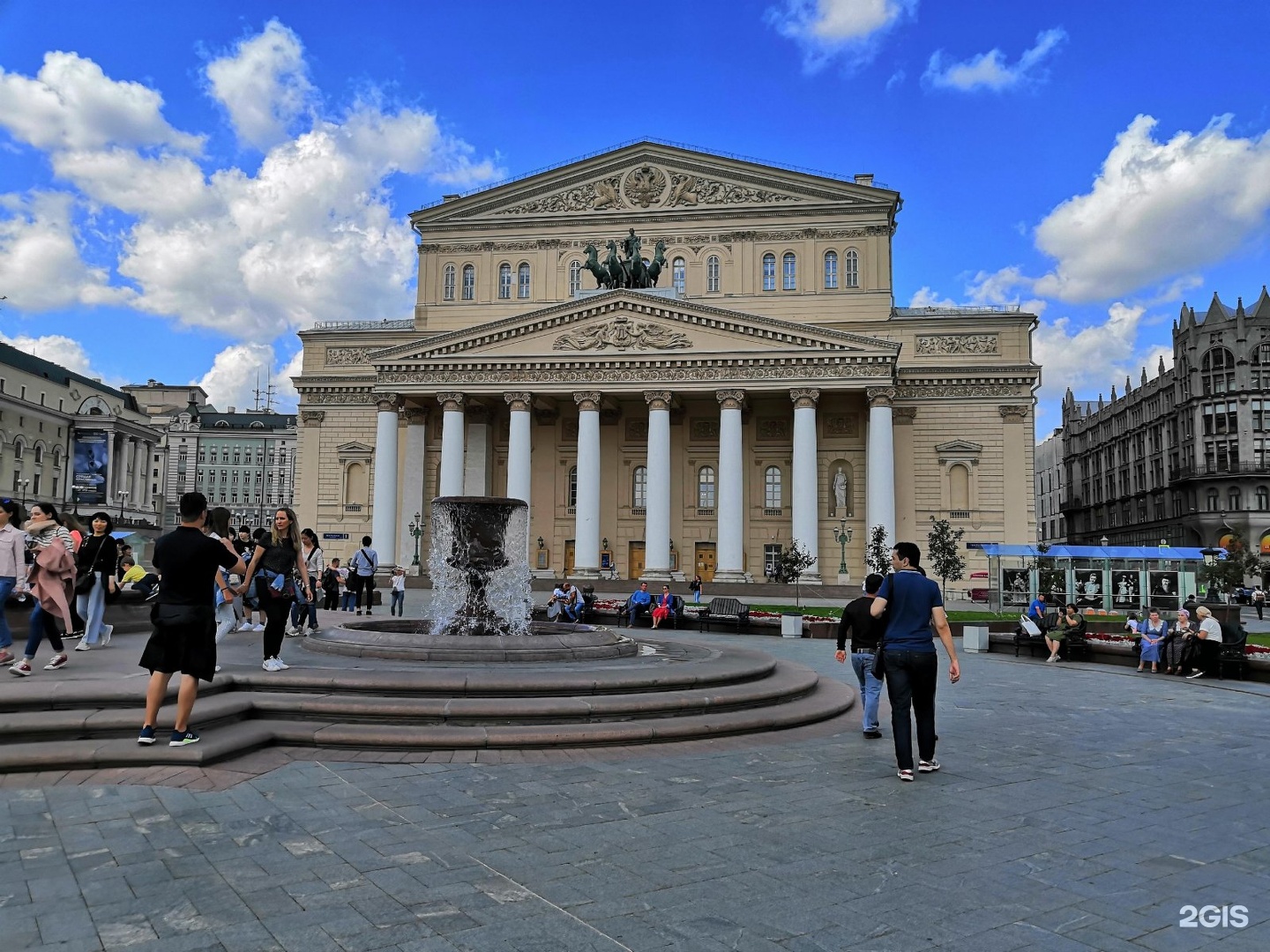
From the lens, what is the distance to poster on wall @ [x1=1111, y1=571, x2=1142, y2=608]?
38156 mm

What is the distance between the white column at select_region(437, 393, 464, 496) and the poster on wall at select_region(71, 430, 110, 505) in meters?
41.9

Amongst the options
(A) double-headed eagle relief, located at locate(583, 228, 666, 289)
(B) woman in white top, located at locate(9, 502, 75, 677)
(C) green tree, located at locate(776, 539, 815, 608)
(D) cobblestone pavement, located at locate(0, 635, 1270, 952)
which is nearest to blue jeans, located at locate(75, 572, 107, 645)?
(B) woman in white top, located at locate(9, 502, 75, 677)

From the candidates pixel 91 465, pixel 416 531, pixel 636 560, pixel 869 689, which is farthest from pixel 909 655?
pixel 91 465

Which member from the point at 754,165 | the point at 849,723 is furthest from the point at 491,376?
the point at 849,723

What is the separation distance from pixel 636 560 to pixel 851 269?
21.5 m

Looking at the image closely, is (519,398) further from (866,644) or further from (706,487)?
(866,644)

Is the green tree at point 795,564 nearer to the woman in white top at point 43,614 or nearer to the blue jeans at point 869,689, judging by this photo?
the blue jeans at point 869,689

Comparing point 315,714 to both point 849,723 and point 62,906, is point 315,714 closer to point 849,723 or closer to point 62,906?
point 62,906

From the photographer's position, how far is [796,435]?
46.7 m

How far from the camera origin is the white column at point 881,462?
45.7 meters

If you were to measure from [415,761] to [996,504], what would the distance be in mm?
46837

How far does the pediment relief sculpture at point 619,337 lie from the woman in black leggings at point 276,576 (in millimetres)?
37125

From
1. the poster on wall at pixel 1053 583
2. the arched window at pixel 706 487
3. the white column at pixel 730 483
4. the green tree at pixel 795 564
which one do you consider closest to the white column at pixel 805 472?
the green tree at pixel 795 564

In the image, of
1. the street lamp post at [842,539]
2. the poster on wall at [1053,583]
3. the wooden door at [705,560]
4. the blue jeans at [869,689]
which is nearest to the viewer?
the blue jeans at [869,689]
